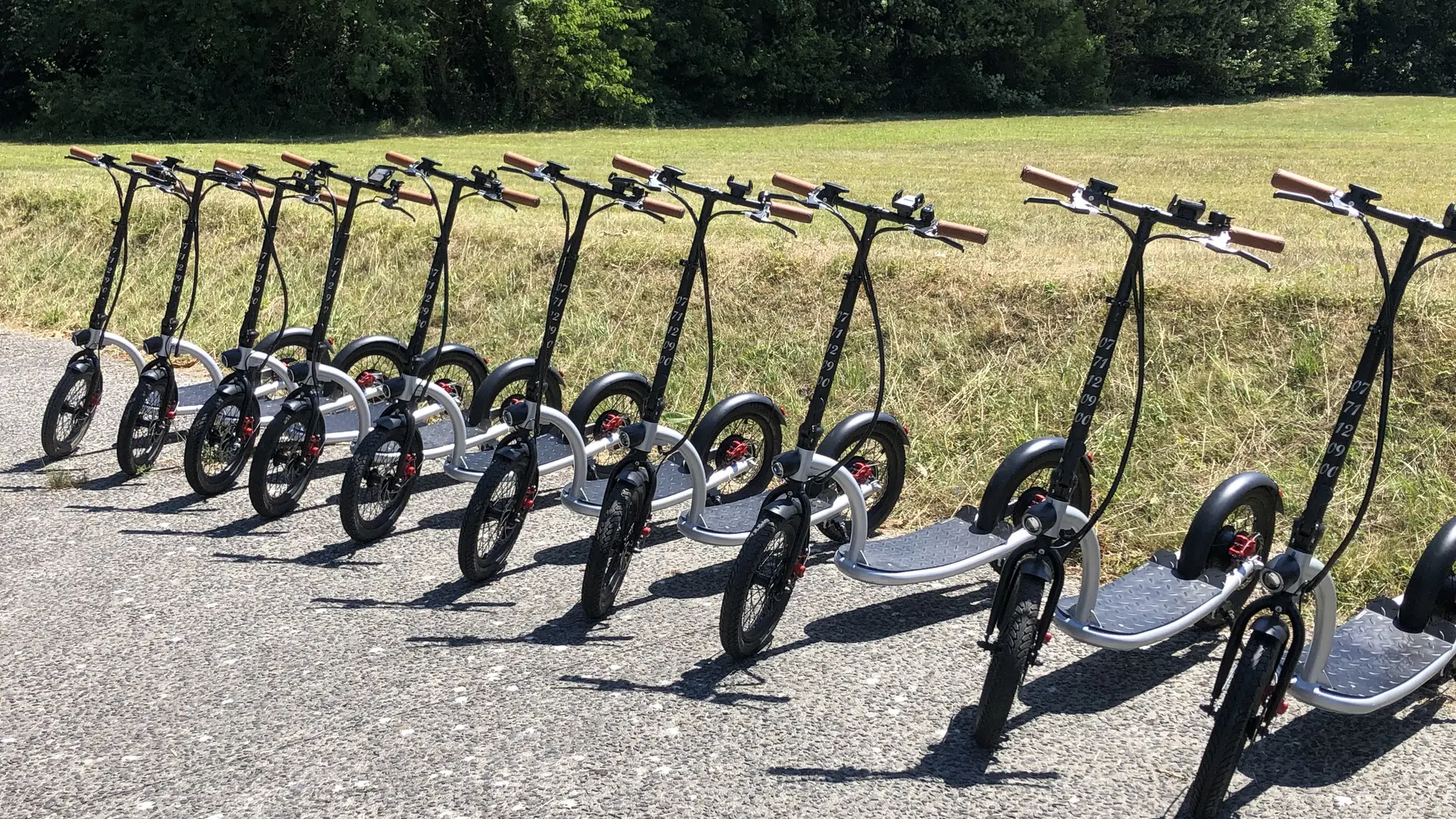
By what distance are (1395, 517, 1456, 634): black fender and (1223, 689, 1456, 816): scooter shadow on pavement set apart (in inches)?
13.9

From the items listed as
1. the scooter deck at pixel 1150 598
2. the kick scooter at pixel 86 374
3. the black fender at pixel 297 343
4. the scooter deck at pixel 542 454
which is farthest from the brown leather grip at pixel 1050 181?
the kick scooter at pixel 86 374

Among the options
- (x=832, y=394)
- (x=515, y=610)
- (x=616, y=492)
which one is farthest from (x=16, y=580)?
(x=832, y=394)

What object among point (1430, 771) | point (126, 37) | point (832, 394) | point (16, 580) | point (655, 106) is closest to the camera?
point (1430, 771)

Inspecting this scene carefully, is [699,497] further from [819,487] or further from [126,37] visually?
[126,37]

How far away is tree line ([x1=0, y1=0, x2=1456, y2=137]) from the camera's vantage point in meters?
26.9

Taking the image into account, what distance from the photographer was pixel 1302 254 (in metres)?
9.60

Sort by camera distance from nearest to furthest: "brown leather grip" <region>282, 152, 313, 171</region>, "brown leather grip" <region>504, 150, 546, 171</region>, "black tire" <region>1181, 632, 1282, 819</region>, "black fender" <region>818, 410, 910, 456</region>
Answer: "black tire" <region>1181, 632, 1282, 819</region> < "black fender" <region>818, 410, 910, 456</region> < "brown leather grip" <region>504, 150, 546, 171</region> < "brown leather grip" <region>282, 152, 313, 171</region>

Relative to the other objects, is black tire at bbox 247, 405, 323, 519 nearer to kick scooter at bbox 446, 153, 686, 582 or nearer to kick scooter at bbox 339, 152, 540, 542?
kick scooter at bbox 339, 152, 540, 542

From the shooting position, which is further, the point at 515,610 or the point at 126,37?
the point at 126,37

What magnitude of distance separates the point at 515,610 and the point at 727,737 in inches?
57.1

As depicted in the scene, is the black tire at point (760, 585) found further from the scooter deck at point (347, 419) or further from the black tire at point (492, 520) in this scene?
the scooter deck at point (347, 419)

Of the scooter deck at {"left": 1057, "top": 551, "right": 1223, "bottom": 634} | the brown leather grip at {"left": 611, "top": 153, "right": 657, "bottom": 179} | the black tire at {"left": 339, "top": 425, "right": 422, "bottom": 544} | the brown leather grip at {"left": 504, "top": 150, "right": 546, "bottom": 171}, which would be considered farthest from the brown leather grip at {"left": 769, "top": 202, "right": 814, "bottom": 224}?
the black tire at {"left": 339, "top": 425, "right": 422, "bottom": 544}

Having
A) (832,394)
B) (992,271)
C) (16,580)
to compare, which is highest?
(992,271)

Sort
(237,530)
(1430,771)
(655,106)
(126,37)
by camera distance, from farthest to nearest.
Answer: (655,106) < (126,37) < (237,530) < (1430,771)
